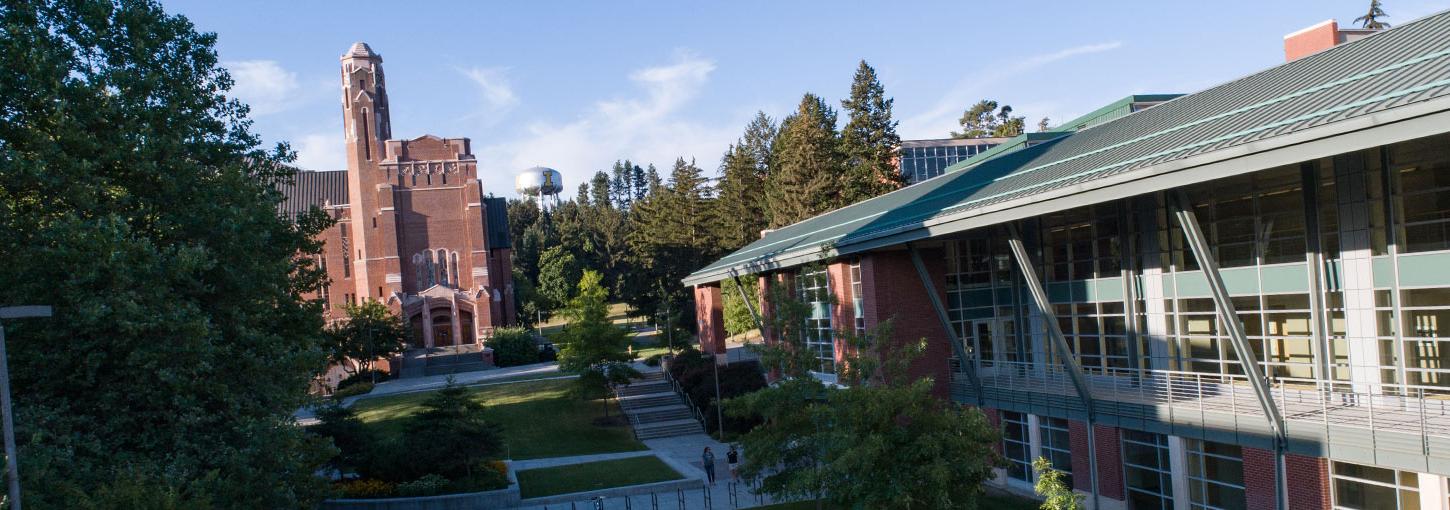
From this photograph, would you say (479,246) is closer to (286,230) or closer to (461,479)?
(461,479)

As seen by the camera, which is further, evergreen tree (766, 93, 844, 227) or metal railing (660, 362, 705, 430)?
evergreen tree (766, 93, 844, 227)

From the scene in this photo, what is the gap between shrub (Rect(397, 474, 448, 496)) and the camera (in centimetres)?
2616

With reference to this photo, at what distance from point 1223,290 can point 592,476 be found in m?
19.1

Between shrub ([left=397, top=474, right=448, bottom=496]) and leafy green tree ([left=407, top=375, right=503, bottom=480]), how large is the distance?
0.55 metres

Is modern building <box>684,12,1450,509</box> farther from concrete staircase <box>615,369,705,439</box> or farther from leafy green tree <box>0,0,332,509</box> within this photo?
concrete staircase <box>615,369,705,439</box>

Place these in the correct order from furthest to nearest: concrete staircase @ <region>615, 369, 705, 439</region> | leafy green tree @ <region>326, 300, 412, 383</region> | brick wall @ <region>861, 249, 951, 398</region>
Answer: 1. leafy green tree @ <region>326, 300, 412, 383</region>
2. concrete staircase @ <region>615, 369, 705, 439</region>
3. brick wall @ <region>861, 249, 951, 398</region>

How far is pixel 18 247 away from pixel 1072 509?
17.4 meters

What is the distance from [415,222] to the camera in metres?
66.1

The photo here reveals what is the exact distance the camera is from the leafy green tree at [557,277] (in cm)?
9312

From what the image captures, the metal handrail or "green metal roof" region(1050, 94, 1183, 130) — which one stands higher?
"green metal roof" region(1050, 94, 1183, 130)

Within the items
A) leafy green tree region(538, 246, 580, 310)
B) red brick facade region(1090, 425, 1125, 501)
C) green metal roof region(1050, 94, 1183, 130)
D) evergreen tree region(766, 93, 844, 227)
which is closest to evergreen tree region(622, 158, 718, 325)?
evergreen tree region(766, 93, 844, 227)

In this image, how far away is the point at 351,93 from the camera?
66.1m

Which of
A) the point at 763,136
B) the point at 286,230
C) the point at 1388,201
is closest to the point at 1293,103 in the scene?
the point at 1388,201

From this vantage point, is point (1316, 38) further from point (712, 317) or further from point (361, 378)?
point (361, 378)
